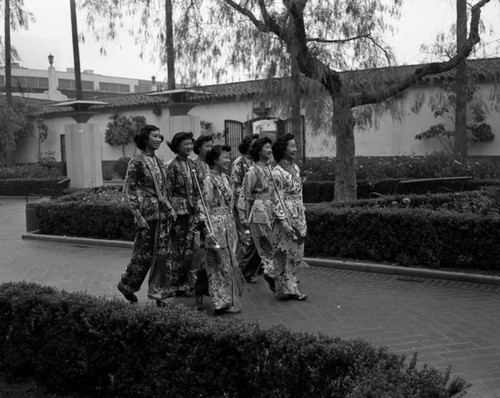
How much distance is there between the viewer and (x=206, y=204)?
20.7 ft

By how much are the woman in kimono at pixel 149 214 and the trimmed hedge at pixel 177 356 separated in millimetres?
1640

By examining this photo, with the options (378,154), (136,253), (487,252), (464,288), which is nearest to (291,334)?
(136,253)

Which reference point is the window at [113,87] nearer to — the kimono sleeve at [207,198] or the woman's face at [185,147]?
the woman's face at [185,147]

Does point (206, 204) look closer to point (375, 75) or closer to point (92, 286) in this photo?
point (92, 286)

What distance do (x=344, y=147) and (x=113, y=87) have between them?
52113 mm

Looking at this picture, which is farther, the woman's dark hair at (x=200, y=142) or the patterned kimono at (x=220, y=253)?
the woman's dark hair at (x=200, y=142)

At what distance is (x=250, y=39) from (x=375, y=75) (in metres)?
2.56

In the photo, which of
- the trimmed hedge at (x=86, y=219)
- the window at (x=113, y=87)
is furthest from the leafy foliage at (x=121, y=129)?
the window at (x=113, y=87)

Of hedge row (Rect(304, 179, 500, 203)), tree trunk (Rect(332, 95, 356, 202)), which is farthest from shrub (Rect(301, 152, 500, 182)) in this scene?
tree trunk (Rect(332, 95, 356, 202))

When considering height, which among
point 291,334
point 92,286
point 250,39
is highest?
point 250,39

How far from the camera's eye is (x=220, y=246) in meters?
6.23

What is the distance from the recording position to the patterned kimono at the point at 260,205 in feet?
22.1

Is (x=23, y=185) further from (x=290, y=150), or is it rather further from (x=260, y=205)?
(x=290, y=150)

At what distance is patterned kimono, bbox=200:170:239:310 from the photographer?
6266mm
